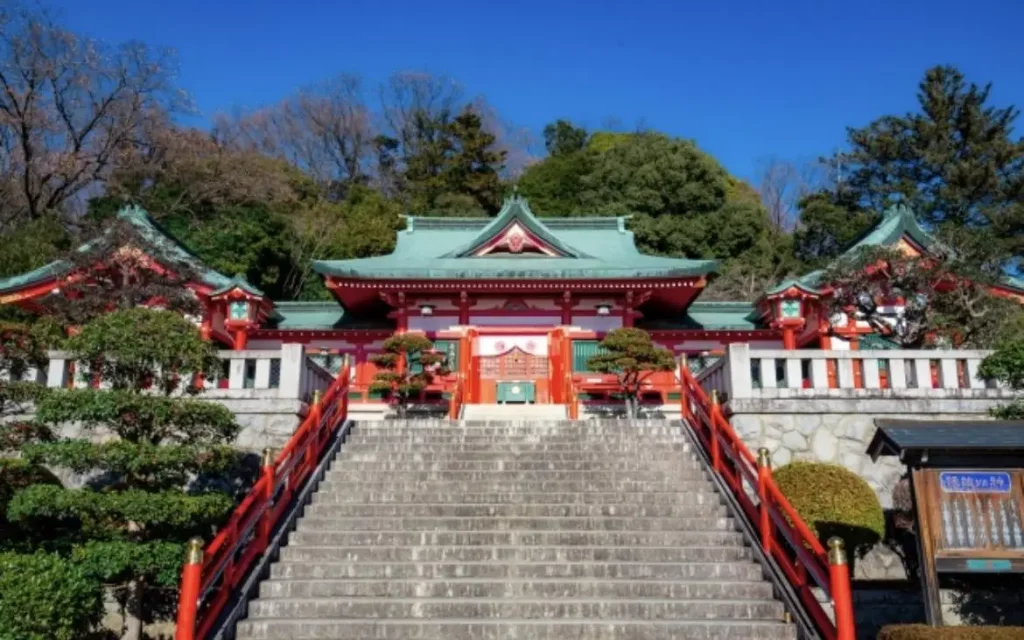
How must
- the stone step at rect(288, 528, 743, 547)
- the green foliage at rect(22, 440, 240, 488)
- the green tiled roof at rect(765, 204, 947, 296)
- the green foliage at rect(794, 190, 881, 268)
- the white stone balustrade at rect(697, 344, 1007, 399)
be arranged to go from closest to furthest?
the green foliage at rect(22, 440, 240, 488)
the stone step at rect(288, 528, 743, 547)
the white stone balustrade at rect(697, 344, 1007, 399)
the green tiled roof at rect(765, 204, 947, 296)
the green foliage at rect(794, 190, 881, 268)

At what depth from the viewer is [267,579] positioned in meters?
7.80

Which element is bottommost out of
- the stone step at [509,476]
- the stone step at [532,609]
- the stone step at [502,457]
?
the stone step at [532,609]

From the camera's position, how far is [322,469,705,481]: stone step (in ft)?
32.3

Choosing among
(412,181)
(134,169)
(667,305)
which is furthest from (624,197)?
(134,169)

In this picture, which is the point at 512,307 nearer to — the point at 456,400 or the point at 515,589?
the point at 456,400

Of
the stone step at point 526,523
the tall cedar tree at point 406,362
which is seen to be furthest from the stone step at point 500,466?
the tall cedar tree at point 406,362

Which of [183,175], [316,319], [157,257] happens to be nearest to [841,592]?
[157,257]

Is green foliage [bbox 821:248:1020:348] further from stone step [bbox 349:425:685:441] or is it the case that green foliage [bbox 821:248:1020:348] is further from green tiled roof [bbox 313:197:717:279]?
stone step [bbox 349:425:685:441]

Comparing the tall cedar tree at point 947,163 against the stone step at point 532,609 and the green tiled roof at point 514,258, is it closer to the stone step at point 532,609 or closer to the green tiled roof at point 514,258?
the green tiled roof at point 514,258

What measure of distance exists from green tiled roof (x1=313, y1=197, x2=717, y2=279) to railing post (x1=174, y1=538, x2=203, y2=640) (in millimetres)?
11259

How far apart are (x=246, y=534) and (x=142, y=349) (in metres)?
2.31

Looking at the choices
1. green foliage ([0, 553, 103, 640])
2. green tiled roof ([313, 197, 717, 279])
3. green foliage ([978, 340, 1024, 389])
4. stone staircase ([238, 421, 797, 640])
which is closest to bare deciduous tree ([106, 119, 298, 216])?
green tiled roof ([313, 197, 717, 279])

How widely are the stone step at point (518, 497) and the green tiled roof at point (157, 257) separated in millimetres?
8454

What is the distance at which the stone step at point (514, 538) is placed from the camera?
840 cm
